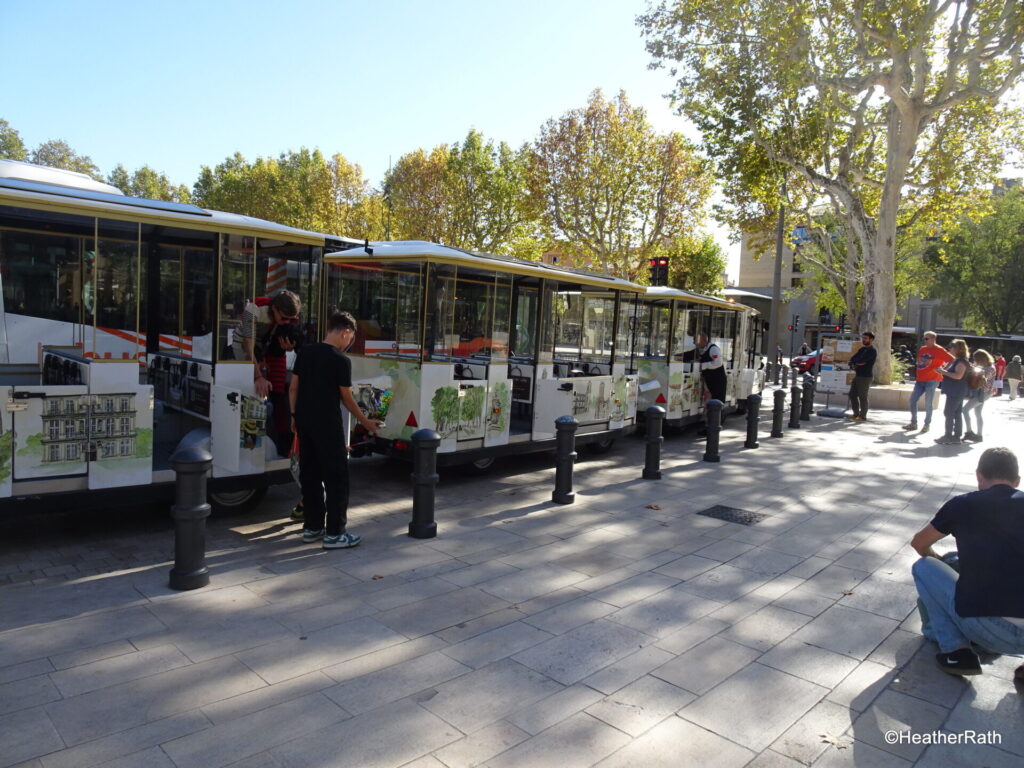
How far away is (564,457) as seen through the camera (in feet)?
23.6

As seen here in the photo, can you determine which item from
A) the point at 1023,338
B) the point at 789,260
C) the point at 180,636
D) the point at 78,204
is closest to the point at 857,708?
the point at 180,636

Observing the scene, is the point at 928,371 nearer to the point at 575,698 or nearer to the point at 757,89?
the point at 757,89

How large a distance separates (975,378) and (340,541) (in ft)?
38.1

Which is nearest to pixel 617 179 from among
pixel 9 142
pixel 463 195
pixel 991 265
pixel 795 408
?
pixel 463 195

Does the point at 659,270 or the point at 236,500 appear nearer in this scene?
the point at 236,500

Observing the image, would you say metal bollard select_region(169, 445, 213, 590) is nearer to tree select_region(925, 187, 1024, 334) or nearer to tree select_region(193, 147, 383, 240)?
tree select_region(193, 147, 383, 240)

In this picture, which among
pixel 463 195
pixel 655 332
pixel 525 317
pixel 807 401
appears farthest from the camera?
pixel 463 195

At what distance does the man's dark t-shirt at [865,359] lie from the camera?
568 inches

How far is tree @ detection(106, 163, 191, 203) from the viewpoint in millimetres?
52594

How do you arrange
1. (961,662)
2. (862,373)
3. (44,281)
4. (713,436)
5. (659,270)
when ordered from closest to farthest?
1. (961,662)
2. (44,281)
3. (713,436)
4. (659,270)
5. (862,373)

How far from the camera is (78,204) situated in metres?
4.75

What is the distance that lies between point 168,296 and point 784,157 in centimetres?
1689

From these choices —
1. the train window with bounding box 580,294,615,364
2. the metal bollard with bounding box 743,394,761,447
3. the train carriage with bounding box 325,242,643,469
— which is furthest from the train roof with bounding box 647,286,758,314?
the metal bollard with bounding box 743,394,761,447

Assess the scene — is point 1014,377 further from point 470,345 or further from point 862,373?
point 470,345
